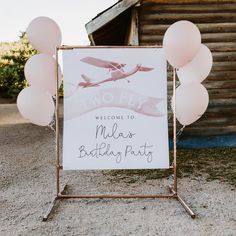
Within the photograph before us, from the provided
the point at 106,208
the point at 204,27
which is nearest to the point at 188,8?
the point at 204,27

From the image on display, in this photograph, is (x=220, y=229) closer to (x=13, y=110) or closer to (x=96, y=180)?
(x=96, y=180)

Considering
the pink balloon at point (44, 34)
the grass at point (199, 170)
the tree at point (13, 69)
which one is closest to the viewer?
the pink balloon at point (44, 34)

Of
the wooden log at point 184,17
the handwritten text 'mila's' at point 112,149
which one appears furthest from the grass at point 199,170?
the wooden log at point 184,17

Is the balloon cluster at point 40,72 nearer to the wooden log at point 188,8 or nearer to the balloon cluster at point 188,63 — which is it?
the balloon cluster at point 188,63

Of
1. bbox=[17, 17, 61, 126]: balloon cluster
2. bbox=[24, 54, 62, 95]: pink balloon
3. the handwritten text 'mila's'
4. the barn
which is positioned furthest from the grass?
bbox=[24, 54, 62, 95]: pink balloon

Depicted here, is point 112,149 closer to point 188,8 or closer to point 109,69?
point 109,69

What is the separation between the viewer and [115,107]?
427 cm

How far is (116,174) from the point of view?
5.82 m

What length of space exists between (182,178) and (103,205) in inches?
60.1

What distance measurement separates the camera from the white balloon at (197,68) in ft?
13.7

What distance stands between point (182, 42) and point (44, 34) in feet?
4.61

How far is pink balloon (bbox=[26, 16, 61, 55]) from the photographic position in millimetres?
4074

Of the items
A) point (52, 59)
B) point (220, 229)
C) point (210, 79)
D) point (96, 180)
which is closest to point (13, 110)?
point (210, 79)

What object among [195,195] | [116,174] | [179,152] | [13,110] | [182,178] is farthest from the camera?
[13,110]
